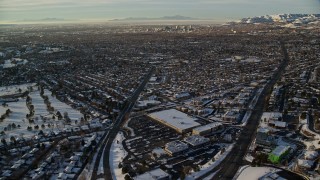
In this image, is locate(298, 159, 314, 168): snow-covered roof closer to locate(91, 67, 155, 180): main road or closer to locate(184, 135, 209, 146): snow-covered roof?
locate(184, 135, 209, 146): snow-covered roof

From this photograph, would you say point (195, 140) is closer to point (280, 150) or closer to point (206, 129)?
point (206, 129)

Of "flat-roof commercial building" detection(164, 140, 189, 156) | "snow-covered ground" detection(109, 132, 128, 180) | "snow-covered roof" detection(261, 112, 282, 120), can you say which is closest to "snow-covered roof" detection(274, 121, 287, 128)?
"snow-covered roof" detection(261, 112, 282, 120)

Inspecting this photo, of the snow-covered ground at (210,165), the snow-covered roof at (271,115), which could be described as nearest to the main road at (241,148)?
the snow-covered ground at (210,165)

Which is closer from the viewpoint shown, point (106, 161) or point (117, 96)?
point (106, 161)

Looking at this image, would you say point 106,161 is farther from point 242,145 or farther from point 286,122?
point 286,122

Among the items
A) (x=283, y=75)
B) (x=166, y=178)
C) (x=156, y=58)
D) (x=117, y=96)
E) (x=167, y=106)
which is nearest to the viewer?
(x=166, y=178)

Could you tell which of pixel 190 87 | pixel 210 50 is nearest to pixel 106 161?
pixel 190 87
